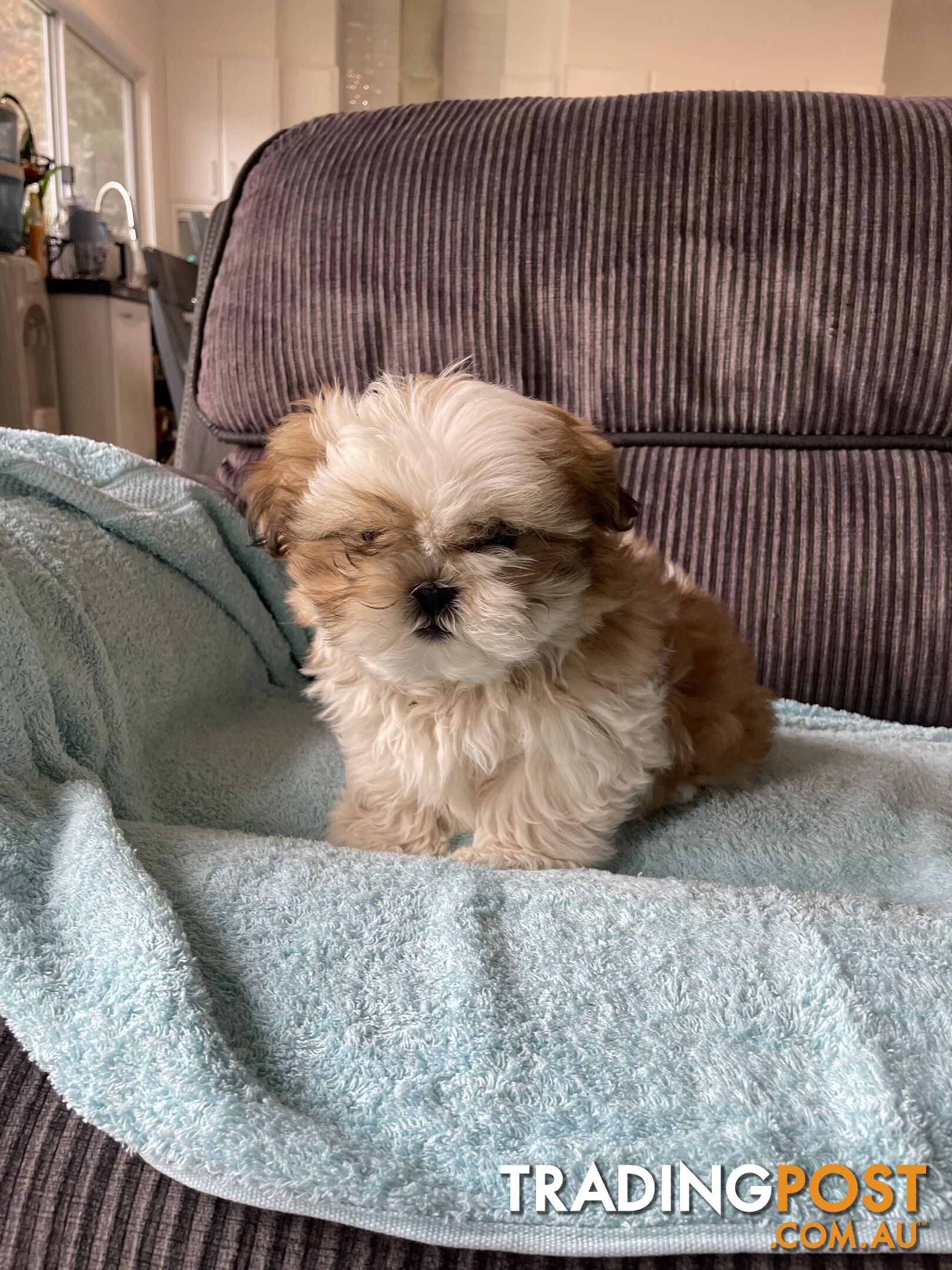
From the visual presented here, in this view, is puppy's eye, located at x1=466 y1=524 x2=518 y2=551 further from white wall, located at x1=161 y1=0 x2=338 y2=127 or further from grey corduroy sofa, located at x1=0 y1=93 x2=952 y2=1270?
white wall, located at x1=161 y1=0 x2=338 y2=127

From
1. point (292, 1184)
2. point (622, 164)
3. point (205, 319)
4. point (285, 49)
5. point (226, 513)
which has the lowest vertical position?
point (292, 1184)

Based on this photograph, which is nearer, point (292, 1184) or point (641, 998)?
point (292, 1184)

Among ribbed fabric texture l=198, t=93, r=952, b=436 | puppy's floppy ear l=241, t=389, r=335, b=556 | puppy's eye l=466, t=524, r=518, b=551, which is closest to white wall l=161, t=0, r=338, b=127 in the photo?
ribbed fabric texture l=198, t=93, r=952, b=436

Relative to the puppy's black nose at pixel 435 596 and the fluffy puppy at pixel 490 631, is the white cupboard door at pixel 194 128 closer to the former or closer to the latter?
the fluffy puppy at pixel 490 631

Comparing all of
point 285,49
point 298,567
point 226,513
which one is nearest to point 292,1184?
point 298,567

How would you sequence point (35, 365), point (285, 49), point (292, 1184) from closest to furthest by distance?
point (292, 1184) < point (35, 365) < point (285, 49)

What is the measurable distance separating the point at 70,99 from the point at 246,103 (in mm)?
1571

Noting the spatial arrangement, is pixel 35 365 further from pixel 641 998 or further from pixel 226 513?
pixel 641 998

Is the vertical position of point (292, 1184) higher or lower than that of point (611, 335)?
lower

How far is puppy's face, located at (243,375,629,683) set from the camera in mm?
1003

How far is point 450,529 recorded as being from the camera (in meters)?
1.01

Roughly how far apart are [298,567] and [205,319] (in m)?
1.07

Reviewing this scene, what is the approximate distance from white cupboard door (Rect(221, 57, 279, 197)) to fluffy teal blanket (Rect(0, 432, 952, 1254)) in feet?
23.8

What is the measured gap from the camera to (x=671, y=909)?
0.92 meters
